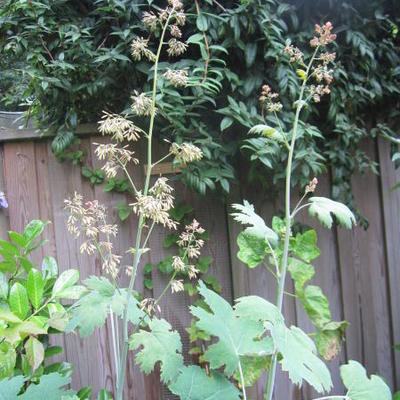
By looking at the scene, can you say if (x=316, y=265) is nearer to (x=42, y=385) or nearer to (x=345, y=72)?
(x=345, y=72)

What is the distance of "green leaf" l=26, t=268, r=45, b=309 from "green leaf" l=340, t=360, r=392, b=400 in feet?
3.18

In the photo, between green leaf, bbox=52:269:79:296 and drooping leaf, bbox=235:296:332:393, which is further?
green leaf, bbox=52:269:79:296

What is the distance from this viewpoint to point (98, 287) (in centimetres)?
81

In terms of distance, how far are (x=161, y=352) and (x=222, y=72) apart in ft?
3.93

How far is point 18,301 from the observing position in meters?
1.24

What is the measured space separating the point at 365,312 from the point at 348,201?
63cm

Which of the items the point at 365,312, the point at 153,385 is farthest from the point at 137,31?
the point at 365,312

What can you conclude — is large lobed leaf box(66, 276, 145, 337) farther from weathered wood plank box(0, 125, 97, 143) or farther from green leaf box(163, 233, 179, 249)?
weathered wood plank box(0, 125, 97, 143)

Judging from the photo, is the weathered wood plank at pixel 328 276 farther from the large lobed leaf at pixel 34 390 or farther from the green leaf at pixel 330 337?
the large lobed leaf at pixel 34 390

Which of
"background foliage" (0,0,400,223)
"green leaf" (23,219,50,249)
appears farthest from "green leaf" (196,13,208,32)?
"green leaf" (23,219,50,249)

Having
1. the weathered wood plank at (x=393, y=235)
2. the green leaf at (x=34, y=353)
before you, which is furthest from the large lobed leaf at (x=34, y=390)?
the weathered wood plank at (x=393, y=235)

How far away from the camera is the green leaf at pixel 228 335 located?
0.67 m

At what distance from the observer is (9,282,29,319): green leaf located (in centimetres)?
124

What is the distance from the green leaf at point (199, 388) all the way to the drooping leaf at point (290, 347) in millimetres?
105
